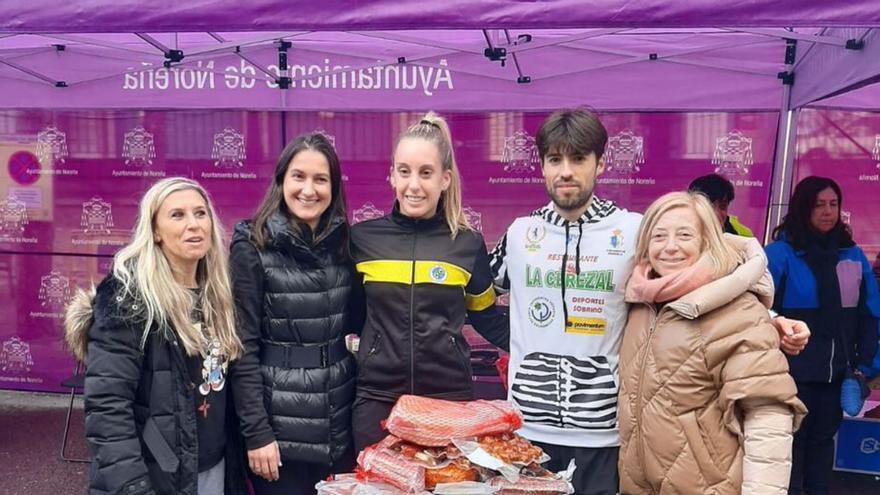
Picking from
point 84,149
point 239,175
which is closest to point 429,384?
point 239,175

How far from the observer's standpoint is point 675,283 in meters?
1.83

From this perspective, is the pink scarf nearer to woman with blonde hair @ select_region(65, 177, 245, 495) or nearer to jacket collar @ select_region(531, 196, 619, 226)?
jacket collar @ select_region(531, 196, 619, 226)

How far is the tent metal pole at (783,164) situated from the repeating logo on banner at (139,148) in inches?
175

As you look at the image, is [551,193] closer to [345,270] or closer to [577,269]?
[577,269]

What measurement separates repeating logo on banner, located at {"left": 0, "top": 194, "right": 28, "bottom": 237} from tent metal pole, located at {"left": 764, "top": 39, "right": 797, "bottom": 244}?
550cm

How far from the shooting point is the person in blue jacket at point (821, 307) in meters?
3.59

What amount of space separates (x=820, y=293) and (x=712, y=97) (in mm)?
1550

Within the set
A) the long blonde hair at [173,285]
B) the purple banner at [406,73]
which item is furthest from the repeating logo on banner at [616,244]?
the purple banner at [406,73]

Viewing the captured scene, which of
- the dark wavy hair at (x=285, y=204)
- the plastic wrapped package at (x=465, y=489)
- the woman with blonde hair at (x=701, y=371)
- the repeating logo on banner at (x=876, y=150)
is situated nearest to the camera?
the plastic wrapped package at (x=465, y=489)

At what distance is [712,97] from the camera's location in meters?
4.53

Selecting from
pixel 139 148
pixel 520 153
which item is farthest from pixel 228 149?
pixel 520 153

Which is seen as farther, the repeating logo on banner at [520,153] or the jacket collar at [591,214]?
the repeating logo on banner at [520,153]

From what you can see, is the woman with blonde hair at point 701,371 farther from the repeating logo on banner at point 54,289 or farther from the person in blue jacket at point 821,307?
the repeating logo on banner at point 54,289

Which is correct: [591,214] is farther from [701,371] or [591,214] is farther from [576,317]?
[701,371]
